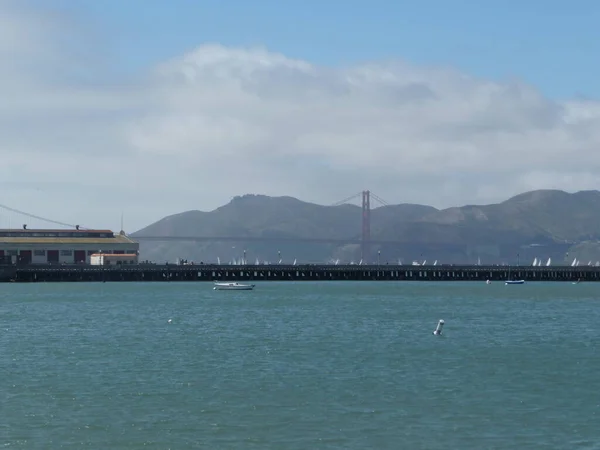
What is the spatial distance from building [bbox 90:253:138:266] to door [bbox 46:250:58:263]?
6100 millimetres

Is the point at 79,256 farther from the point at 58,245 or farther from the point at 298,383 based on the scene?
the point at 298,383

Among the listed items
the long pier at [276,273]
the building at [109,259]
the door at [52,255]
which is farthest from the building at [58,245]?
the long pier at [276,273]

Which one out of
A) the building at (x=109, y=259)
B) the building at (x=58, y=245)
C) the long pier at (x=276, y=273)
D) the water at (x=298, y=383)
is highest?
the building at (x=58, y=245)

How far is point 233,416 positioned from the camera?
32688 millimetres

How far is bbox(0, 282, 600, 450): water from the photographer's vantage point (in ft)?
98.2

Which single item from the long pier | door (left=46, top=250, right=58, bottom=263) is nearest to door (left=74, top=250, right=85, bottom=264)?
door (left=46, top=250, right=58, bottom=263)

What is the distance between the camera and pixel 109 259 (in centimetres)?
17150

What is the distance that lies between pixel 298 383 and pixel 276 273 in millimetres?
137017

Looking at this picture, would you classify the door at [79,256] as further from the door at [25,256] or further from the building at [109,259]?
the door at [25,256]

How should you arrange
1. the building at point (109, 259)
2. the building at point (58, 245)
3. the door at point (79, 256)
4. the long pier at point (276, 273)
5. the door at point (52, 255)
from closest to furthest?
the long pier at point (276, 273) < the building at point (58, 245) < the building at point (109, 259) < the door at point (52, 255) < the door at point (79, 256)

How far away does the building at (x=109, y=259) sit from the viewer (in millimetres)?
171000

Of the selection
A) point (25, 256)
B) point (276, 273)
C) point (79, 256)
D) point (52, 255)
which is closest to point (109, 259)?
point (79, 256)

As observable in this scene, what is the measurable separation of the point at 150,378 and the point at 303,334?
21196mm

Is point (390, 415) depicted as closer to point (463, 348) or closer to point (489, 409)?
point (489, 409)
